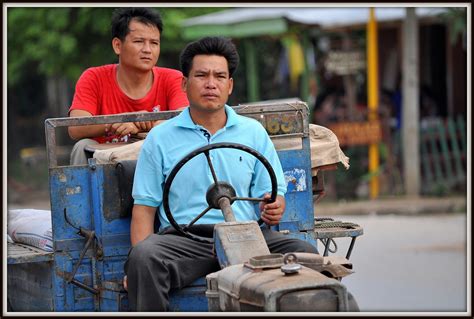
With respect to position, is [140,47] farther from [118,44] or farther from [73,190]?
[73,190]

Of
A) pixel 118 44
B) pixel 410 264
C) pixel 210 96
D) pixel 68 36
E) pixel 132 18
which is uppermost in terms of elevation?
pixel 68 36

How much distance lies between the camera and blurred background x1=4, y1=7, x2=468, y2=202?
16.1 m

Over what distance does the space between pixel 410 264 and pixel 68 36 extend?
369 inches

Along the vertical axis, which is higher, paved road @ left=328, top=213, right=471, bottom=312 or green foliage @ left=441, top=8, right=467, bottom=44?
green foliage @ left=441, top=8, right=467, bottom=44

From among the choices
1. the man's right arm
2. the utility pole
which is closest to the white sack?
the man's right arm

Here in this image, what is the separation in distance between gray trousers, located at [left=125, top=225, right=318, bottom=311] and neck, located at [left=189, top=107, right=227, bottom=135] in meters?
0.52

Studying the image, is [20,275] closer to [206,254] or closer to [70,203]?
[70,203]

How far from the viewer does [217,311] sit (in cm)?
467

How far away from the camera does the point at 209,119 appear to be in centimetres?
538

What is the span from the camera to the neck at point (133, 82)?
6602 mm

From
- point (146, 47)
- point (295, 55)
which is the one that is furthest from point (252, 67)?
point (146, 47)

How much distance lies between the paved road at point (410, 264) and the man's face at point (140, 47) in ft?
9.82

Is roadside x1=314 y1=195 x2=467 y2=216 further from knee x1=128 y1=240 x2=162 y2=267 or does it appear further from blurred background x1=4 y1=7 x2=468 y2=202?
knee x1=128 y1=240 x2=162 y2=267

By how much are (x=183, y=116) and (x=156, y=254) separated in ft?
2.61
